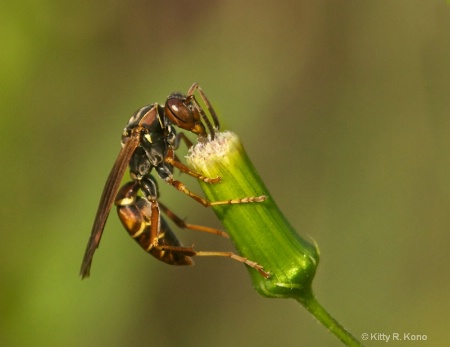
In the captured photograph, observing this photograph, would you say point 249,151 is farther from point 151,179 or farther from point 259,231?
point 259,231

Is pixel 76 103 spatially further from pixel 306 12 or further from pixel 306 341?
pixel 306 341

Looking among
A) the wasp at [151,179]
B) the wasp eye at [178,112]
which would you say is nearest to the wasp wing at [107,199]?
the wasp at [151,179]

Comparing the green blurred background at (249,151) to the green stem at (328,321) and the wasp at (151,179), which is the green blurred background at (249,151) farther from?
the green stem at (328,321)

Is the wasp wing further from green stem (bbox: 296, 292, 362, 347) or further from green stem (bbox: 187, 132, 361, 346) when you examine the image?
green stem (bbox: 296, 292, 362, 347)

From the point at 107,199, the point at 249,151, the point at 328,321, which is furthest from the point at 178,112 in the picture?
the point at 249,151

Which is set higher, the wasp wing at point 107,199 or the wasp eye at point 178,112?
the wasp eye at point 178,112

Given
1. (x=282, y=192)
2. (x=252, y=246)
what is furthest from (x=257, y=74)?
(x=252, y=246)

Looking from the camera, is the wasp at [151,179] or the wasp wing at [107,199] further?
the wasp at [151,179]
